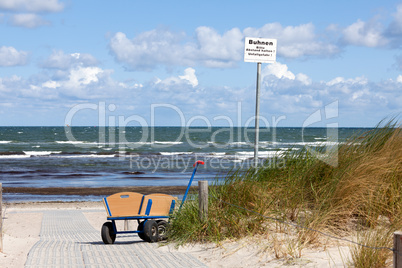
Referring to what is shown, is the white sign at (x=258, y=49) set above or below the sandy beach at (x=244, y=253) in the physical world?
above

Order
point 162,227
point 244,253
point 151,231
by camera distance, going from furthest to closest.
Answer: point 162,227 < point 151,231 < point 244,253

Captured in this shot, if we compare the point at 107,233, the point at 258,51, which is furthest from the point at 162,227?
the point at 258,51

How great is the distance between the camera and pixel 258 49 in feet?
27.6

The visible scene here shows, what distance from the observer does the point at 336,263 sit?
5.65 m

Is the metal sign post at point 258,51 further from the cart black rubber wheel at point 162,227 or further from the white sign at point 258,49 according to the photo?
the cart black rubber wheel at point 162,227

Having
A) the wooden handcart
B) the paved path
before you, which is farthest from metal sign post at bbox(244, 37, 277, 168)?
the paved path

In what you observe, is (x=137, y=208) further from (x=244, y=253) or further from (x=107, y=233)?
(x=244, y=253)

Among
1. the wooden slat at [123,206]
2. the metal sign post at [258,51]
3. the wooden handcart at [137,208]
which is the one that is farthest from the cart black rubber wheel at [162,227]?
the metal sign post at [258,51]

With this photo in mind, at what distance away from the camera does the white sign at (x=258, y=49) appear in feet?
27.5

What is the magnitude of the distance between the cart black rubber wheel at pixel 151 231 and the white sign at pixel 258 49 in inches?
124

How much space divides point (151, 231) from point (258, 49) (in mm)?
3507

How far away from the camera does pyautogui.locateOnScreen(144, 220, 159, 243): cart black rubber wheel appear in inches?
315

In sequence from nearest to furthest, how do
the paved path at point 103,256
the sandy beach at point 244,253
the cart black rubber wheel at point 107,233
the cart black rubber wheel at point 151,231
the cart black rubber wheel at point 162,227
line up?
1. the sandy beach at point 244,253
2. the paved path at point 103,256
3. the cart black rubber wheel at point 151,231
4. the cart black rubber wheel at point 162,227
5. the cart black rubber wheel at point 107,233

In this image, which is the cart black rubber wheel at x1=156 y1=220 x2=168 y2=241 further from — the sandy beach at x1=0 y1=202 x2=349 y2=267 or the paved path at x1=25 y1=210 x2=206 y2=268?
the sandy beach at x1=0 y1=202 x2=349 y2=267
